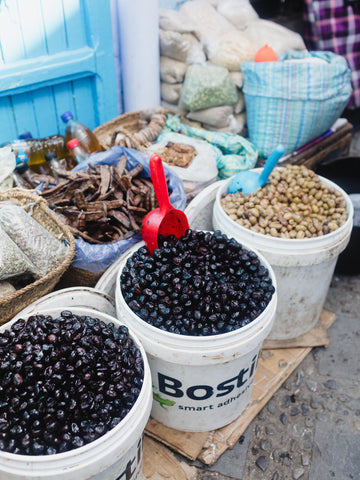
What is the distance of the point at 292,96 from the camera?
3174 millimetres

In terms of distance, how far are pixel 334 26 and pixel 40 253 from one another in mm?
4027

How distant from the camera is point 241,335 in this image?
1720 millimetres

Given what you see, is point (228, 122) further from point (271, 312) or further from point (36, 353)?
point (36, 353)

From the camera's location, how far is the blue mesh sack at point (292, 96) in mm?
3131

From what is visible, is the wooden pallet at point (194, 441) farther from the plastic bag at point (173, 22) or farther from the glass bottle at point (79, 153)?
the plastic bag at point (173, 22)

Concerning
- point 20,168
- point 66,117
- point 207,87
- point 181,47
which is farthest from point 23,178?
point 181,47

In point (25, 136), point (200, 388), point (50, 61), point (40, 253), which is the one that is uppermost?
point (50, 61)

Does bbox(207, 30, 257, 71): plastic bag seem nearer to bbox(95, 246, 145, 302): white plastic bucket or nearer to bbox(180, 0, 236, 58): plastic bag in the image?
bbox(180, 0, 236, 58): plastic bag

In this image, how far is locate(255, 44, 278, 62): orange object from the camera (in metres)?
3.23

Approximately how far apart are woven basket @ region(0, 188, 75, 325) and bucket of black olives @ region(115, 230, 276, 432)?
304 mm

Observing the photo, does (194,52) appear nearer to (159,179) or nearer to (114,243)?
(159,179)

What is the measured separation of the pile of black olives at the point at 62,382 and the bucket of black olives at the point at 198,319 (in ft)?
0.53

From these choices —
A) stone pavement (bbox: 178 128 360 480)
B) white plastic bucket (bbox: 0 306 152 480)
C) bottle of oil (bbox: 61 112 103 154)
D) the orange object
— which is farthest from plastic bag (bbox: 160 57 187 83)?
white plastic bucket (bbox: 0 306 152 480)

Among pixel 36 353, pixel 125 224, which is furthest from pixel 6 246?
pixel 125 224
